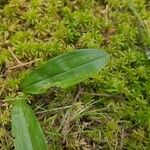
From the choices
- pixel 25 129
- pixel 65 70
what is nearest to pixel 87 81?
pixel 65 70

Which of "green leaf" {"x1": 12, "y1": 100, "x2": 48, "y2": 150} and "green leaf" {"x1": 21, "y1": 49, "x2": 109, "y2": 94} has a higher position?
"green leaf" {"x1": 21, "y1": 49, "x2": 109, "y2": 94}

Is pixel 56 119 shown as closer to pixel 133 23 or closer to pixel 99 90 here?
pixel 99 90

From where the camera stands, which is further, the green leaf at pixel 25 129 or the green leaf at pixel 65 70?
the green leaf at pixel 65 70

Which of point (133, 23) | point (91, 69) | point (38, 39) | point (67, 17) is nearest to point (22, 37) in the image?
point (38, 39)

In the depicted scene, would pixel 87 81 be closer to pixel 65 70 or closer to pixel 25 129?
pixel 65 70

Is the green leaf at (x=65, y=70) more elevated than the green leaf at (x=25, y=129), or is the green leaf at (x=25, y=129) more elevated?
the green leaf at (x=65, y=70)

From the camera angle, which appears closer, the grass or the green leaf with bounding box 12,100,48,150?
the green leaf with bounding box 12,100,48,150
